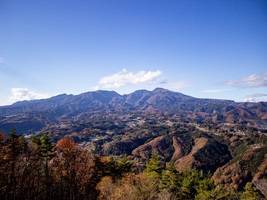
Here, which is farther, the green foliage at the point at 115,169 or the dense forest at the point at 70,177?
the green foliage at the point at 115,169

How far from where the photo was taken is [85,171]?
160 feet

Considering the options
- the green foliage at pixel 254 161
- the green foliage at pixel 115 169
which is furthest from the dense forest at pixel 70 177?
the green foliage at pixel 254 161

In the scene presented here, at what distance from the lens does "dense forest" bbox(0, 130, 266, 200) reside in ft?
122

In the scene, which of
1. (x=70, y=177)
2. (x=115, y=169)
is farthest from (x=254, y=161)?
(x=70, y=177)

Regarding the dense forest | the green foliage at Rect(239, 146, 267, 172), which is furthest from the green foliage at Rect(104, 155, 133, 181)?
the green foliage at Rect(239, 146, 267, 172)

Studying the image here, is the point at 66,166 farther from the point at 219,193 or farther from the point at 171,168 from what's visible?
the point at 219,193

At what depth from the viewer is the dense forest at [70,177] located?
1465 inches

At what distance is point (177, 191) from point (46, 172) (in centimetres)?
2535

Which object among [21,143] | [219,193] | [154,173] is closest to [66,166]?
[21,143]

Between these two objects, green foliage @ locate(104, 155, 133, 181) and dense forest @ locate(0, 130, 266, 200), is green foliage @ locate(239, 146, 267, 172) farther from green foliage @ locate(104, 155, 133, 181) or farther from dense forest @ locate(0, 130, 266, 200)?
green foliage @ locate(104, 155, 133, 181)

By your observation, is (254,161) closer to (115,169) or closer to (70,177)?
(115,169)

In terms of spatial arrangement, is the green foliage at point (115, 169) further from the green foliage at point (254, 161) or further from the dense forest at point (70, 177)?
the green foliage at point (254, 161)

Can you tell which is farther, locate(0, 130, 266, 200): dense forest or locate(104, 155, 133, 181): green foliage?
locate(104, 155, 133, 181): green foliage

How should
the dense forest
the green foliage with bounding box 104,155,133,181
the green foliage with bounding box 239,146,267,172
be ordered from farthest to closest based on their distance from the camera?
the green foliage with bounding box 239,146,267,172 < the green foliage with bounding box 104,155,133,181 < the dense forest
